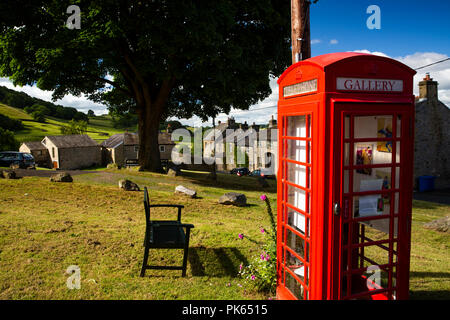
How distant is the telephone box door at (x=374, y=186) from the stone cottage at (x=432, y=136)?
2563 cm

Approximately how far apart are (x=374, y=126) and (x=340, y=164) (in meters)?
1.30

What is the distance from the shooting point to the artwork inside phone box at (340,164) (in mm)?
3562

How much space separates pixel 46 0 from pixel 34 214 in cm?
1403

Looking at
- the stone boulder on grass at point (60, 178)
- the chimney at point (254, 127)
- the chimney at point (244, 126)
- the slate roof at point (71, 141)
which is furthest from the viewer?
the chimney at point (244, 126)

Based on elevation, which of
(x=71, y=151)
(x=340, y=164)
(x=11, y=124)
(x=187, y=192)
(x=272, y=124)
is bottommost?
(x=187, y=192)

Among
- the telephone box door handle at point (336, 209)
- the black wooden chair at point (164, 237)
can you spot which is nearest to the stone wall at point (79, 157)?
the black wooden chair at point (164, 237)

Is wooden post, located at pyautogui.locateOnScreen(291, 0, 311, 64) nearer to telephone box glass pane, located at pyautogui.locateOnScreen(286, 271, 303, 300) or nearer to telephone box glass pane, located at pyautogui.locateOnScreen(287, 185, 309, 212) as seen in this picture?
telephone box glass pane, located at pyautogui.locateOnScreen(287, 185, 309, 212)

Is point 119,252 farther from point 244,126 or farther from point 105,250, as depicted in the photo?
point 244,126

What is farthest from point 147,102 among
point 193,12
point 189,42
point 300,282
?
point 300,282

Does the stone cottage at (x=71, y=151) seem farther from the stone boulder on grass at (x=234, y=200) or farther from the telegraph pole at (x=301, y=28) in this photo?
the telegraph pole at (x=301, y=28)

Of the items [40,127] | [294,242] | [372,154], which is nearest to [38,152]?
[40,127]

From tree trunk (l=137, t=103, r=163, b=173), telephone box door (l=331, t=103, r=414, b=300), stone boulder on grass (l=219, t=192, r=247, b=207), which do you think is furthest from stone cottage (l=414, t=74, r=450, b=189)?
telephone box door (l=331, t=103, r=414, b=300)

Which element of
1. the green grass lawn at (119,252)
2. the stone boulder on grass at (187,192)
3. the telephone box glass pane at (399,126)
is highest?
the telephone box glass pane at (399,126)

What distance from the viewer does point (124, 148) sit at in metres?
58.7
